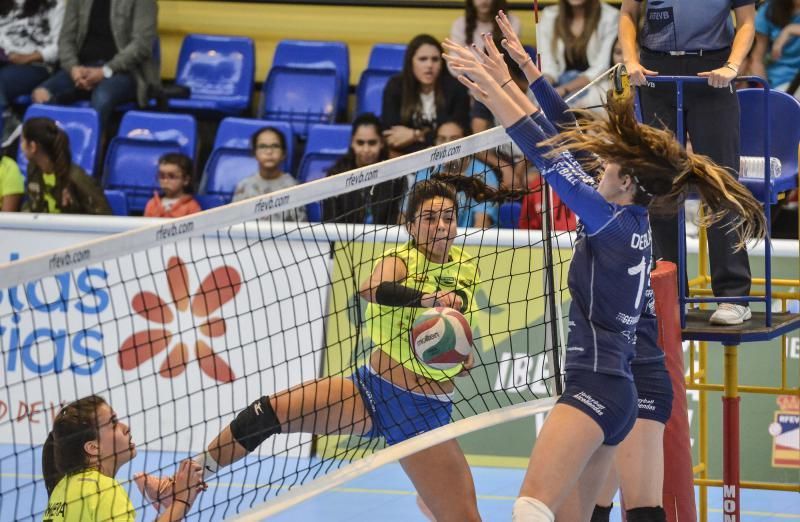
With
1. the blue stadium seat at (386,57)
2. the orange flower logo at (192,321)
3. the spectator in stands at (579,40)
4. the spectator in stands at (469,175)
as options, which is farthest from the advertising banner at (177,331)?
the blue stadium seat at (386,57)

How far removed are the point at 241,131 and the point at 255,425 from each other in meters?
5.84

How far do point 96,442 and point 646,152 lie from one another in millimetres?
2215

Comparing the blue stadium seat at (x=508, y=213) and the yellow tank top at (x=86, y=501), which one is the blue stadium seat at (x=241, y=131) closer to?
the blue stadium seat at (x=508, y=213)

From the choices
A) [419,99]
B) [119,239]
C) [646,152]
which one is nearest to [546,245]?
[646,152]

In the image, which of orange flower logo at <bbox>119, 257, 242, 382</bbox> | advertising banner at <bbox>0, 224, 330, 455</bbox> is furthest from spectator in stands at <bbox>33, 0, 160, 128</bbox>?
orange flower logo at <bbox>119, 257, 242, 382</bbox>

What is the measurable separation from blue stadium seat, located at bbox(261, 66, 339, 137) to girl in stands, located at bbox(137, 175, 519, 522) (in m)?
5.69

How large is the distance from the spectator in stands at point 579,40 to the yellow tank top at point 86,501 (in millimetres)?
5999

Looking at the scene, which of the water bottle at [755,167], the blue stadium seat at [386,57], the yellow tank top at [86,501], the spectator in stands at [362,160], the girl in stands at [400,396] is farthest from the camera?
the blue stadium seat at [386,57]

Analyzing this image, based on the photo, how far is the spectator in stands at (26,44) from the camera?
36.6 feet

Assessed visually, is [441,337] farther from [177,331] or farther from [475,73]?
[177,331]

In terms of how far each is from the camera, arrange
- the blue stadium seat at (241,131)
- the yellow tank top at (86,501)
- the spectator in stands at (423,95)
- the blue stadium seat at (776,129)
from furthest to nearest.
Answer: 1. the blue stadium seat at (241,131)
2. the spectator in stands at (423,95)
3. the blue stadium seat at (776,129)
4. the yellow tank top at (86,501)

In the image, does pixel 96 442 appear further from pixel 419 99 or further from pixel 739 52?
pixel 419 99

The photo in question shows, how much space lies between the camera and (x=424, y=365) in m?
4.99

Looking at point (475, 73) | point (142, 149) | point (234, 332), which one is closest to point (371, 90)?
point (142, 149)
